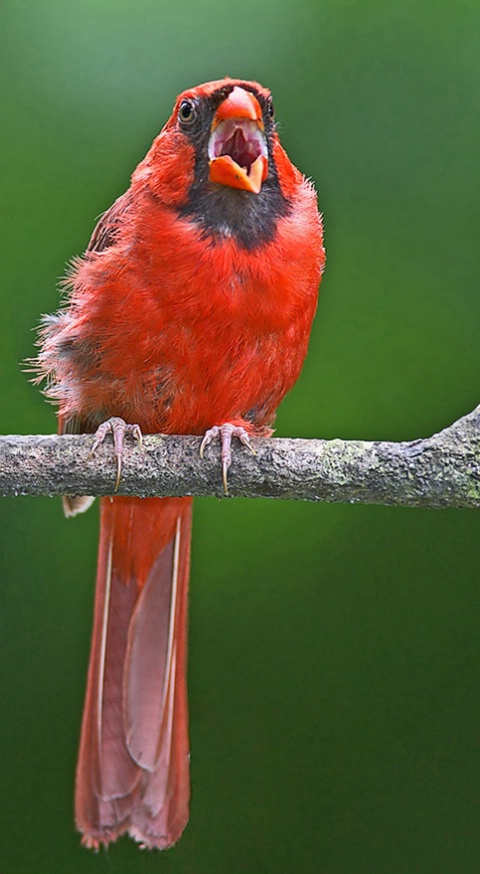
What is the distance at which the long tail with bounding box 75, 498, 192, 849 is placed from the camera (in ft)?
8.11

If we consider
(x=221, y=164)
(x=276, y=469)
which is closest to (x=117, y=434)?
(x=276, y=469)

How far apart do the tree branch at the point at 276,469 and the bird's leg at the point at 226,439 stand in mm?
13

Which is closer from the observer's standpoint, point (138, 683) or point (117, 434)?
point (117, 434)

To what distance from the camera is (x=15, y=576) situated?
278cm

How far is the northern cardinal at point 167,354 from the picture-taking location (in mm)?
2139

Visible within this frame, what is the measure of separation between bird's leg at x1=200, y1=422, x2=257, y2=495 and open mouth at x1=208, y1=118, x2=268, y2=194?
0.43 m

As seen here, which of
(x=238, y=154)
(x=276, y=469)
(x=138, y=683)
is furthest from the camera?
(x=138, y=683)

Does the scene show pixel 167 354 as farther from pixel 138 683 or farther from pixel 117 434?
pixel 138 683

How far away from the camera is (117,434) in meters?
2.09

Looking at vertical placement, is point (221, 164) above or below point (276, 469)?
above

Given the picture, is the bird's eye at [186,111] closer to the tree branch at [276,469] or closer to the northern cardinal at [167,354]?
the northern cardinal at [167,354]

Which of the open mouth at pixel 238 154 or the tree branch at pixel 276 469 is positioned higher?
the open mouth at pixel 238 154

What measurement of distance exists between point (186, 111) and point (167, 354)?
1.48 ft

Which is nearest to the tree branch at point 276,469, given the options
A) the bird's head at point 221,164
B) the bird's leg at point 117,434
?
the bird's leg at point 117,434
